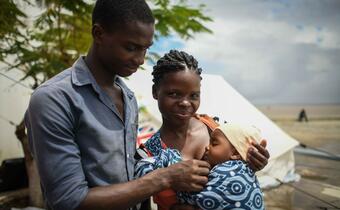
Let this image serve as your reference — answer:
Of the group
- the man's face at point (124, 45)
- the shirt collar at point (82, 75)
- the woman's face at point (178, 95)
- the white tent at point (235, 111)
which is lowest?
the white tent at point (235, 111)

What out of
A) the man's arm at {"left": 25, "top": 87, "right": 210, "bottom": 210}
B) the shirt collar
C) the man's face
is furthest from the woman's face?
the man's arm at {"left": 25, "top": 87, "right": 210, "bottom": 210}

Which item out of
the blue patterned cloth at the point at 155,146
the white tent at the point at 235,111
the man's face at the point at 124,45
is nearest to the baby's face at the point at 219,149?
the blue patterned cloth at the point at 155,146

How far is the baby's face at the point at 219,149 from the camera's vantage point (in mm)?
1917

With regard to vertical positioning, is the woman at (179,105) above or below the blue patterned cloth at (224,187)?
above

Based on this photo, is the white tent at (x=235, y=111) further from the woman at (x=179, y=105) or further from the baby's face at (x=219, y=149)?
the baby's face at (x=219, y=149)

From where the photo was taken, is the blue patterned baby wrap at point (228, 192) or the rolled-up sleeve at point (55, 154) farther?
the blue patterned baby wrap at point (228, 192)

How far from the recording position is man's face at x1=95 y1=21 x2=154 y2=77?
160cm

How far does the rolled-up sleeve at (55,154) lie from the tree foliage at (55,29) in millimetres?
2993

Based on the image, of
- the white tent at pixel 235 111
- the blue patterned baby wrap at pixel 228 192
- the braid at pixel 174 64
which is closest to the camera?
the blue patterned baby wrap at pixel 228 192

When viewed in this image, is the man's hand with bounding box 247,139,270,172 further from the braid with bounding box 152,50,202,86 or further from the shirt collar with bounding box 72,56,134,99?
the shirt collar with bounding box 72,56,134,99

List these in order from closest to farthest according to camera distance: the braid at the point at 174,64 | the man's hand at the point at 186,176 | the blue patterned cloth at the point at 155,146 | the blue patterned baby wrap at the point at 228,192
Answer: the man's hand at the point at 186,176, the blue patterned baby wrap at the point at 228,192, the blue patterned cloth at the point at 155,146, the braid at the point at 174,64

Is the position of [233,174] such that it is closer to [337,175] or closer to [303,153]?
[337,175]

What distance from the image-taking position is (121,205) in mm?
1459

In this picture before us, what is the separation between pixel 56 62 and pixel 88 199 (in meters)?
3.48
